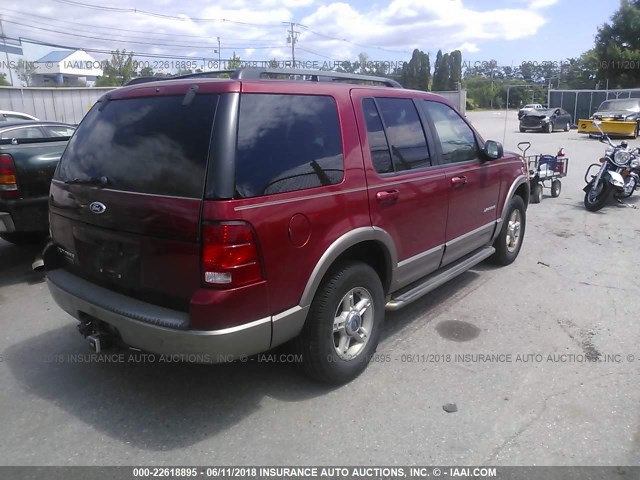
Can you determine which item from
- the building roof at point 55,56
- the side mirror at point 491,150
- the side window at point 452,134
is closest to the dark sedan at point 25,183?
the side window at point 452,134

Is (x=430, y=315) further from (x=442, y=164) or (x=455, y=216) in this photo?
(x=442, y=164)

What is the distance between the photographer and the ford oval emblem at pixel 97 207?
2951 mm

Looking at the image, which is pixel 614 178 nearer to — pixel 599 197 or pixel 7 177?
pixel 599 197

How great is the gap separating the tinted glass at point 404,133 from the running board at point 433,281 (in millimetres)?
955

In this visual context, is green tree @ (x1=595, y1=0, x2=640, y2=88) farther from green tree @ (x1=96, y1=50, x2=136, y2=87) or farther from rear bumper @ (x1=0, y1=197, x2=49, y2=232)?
rear bumper @ (x1=0, y1=197, x2=49, y2=232)

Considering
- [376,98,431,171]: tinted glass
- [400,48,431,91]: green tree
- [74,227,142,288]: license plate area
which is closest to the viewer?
[74,227,142,288]: license plate area

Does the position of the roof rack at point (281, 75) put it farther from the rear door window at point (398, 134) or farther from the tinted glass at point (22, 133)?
the tinted glass at point (22, 133)

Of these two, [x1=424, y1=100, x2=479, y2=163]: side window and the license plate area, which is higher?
[x1=424, y1=100, x2=479, y2=163]: side window

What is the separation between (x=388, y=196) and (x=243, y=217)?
126cm

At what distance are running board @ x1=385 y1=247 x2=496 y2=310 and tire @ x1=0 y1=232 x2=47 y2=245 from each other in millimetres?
4727

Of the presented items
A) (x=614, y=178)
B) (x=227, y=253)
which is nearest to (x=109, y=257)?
(x=227, y=253)

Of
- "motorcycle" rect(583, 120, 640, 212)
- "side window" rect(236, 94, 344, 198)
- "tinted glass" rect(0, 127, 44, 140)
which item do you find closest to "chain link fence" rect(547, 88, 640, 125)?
"motorcycle" rect(583, 120, 640, 212)

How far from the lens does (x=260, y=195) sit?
267 cm

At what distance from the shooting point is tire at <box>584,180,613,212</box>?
28.6ft
